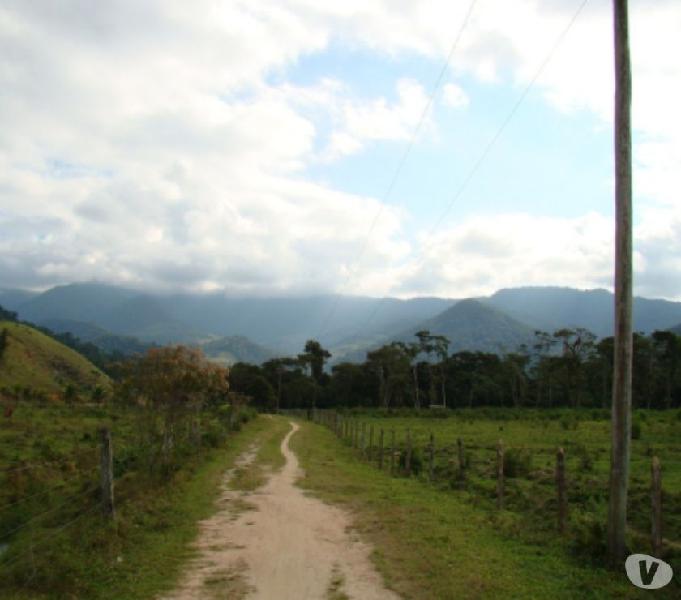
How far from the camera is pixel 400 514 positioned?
13398mm

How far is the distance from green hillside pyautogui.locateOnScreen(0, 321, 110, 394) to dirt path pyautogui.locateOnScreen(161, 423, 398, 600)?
86060 millimetres

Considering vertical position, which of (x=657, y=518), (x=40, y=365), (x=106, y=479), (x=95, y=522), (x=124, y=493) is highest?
(x=657, y=518)

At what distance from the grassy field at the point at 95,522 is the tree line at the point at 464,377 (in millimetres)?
70153

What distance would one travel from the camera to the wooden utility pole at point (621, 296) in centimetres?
939

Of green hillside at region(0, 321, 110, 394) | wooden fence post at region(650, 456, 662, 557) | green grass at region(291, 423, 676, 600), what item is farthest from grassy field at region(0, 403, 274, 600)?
green hillside at region(0, 321, 110, 394)

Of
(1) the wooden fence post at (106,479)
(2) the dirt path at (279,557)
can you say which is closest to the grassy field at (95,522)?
(1) the wooden fence post at (106,479)

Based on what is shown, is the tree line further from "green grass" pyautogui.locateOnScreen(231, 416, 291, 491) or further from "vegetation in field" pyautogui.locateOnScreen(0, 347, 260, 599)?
"vegetation in field" pyautogui.locateOnScreen(0, 347, 260, 599)

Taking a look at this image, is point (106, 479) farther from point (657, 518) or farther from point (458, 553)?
point (657, 518)

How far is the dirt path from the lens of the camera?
26.5ft

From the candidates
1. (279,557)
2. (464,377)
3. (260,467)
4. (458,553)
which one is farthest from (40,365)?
(458,553)

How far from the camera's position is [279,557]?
977 centimetres

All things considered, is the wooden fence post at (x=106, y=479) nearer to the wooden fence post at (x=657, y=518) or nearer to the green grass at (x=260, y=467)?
the green grass at (x=260, y=467)

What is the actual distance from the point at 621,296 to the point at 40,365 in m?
117

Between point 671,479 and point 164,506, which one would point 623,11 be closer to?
point 164,506
